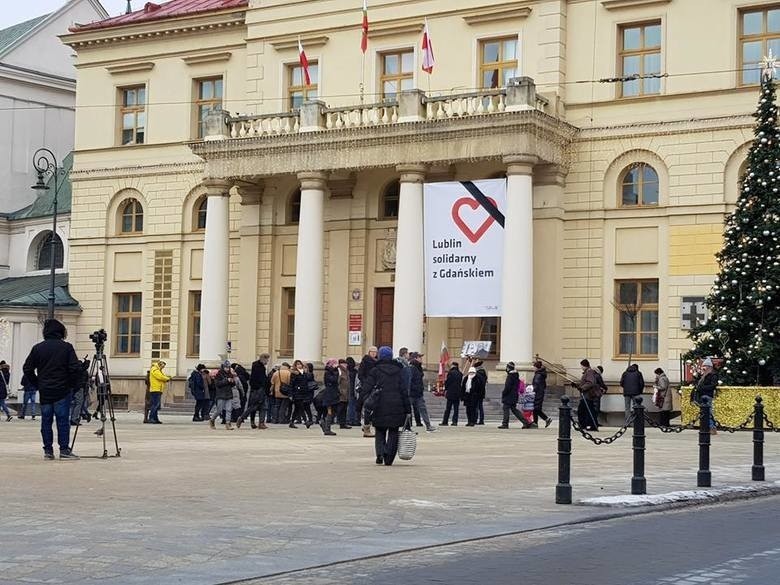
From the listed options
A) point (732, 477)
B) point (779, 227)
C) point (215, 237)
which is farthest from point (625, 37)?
point (732, 477)

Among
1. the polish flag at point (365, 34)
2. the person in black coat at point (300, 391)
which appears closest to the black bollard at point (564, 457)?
the person in black coat at point (300, 391)

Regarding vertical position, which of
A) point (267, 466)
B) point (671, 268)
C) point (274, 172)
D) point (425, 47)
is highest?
point (425, 47)

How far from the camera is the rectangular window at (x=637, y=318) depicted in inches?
1623

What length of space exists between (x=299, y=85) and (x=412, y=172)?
7540mm

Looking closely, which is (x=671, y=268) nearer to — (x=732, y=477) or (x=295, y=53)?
(x=295, y=53)

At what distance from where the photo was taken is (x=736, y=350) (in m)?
34.9

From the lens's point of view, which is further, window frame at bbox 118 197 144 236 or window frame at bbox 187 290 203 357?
window frame at bbox 118 197 144 236

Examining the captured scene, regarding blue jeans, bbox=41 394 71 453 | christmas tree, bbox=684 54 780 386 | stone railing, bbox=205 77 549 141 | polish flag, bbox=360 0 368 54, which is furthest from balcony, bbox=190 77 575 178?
blue jeans, bbox=41 394 71 453

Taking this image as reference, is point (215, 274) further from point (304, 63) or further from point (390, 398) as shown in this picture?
point (390, 398)

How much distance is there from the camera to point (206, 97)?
50.0 m

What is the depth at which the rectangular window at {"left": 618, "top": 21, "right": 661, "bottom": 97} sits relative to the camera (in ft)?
136

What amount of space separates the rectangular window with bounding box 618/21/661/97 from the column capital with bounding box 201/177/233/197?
43.0 feet

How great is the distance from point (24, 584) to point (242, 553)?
6.78 feet

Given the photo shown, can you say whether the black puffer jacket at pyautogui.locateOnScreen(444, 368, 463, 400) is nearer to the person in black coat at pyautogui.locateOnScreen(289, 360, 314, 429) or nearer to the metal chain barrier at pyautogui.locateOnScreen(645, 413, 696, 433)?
the person in black coat at pyautogui.locateOnScreen(289, 360, 314, 429)
